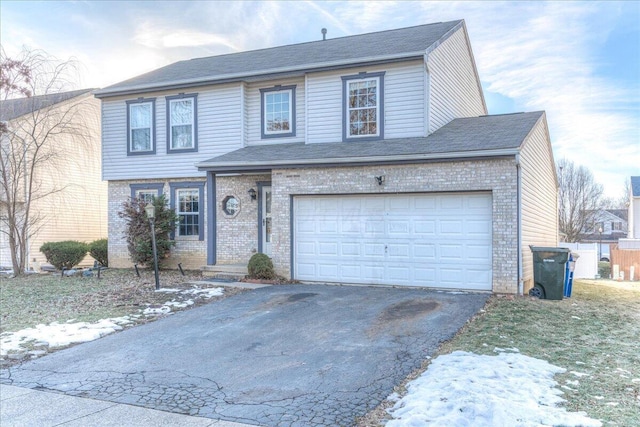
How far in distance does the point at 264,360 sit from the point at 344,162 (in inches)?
251

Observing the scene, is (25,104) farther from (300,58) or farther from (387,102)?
(387,102)

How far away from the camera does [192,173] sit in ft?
49.8

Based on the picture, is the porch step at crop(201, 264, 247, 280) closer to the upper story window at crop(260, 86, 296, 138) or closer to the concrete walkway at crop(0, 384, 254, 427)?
the upper story window at crop(260, 86, 296, 138)

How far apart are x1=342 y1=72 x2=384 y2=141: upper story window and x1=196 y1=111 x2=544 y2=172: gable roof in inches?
16.6

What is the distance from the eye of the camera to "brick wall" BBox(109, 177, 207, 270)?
603 inches

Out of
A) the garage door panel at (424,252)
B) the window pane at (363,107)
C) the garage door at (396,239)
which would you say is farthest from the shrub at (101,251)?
the garage door panel at (424,252)

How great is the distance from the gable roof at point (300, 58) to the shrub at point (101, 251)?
5.25 metres

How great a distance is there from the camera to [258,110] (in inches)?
578

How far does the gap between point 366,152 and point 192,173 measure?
6385 mm

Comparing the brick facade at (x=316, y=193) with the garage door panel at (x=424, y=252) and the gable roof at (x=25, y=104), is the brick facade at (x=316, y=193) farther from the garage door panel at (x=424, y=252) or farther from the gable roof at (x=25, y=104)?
the gable roof at (x=25, y=104)

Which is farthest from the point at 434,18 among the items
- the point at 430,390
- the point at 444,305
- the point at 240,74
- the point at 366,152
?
the point at 430,390

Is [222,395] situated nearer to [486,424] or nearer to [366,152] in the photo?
[486,424]

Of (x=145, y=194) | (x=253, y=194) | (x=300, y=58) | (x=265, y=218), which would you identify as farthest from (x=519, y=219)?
(x=145, y=194)

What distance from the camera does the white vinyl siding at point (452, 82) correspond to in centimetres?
1295
